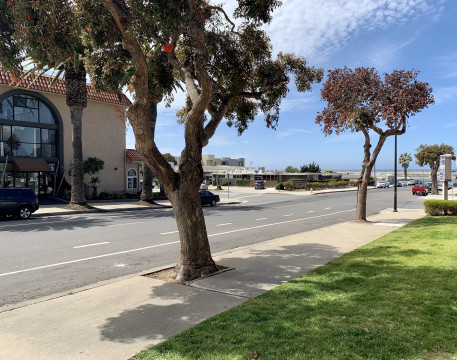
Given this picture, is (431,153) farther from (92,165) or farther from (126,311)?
(126,311)

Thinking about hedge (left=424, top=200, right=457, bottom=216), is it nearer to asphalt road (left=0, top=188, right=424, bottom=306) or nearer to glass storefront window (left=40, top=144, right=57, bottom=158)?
asphalt road (left=0, top=188, right=424, bottom=306)

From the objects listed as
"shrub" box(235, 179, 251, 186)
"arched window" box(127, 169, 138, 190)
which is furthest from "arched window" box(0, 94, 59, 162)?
"shrub" box(235, 179, 251, 186)

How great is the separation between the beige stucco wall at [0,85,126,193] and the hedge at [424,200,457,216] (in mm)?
27067

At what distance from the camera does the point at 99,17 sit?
8.59 m

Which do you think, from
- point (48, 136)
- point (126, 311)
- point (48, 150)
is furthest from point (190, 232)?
point (48, 136)

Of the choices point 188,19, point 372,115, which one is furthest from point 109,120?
point 188,19

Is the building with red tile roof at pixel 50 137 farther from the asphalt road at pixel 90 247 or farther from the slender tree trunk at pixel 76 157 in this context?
the asphalt road at pixel 90 247

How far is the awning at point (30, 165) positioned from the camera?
28047mm

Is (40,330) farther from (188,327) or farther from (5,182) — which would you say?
(5,182)

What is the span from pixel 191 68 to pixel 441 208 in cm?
1526

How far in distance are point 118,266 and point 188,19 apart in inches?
239

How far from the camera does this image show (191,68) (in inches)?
413

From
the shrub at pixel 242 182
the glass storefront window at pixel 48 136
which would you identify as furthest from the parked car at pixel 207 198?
the shrub at pixel 242 182

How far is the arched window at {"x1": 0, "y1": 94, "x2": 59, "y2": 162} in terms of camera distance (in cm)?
2850
